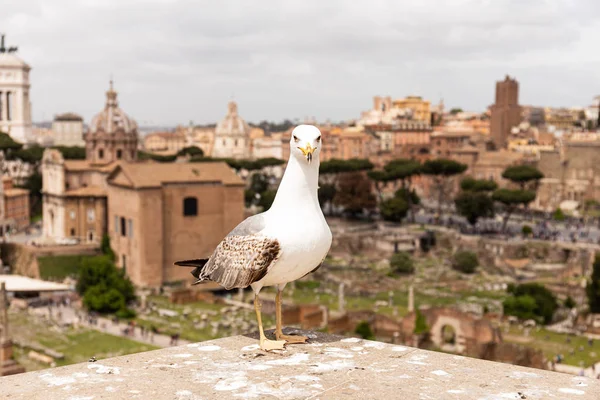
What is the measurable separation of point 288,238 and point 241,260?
358 millimetres

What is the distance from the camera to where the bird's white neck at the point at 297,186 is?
482 centimetres

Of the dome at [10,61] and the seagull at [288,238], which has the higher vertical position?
the dome at [10,61]

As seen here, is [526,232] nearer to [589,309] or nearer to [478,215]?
[478,215]

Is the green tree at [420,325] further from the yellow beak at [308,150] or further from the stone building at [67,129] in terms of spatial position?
the stone building at [67,129]

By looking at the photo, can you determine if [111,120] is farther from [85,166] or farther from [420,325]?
[420,325]

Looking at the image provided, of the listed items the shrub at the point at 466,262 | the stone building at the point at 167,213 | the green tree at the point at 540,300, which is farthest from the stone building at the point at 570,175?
the stone building at the point at 167,213

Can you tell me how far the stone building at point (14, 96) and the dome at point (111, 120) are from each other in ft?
84.7

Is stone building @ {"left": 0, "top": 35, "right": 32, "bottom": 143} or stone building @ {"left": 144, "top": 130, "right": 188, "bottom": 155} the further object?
stone building @ {"left": 144, "top": 130, "right": 188, "bottom": 155}

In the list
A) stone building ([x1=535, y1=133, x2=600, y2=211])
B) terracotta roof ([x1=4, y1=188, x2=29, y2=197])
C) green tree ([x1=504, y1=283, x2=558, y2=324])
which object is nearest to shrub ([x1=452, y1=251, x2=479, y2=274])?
green tree ([x1=504, y1=283, x2=558, y2=324])

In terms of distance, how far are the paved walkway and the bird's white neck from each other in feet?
62.1

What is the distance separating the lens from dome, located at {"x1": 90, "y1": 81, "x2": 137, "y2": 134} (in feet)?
138

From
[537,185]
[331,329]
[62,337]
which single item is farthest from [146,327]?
[537,185]

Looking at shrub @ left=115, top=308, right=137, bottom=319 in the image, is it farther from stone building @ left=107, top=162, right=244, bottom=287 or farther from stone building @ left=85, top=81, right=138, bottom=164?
stone building @ left=85, top=81, right=138, bottom=164

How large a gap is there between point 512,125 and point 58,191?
58.0m
